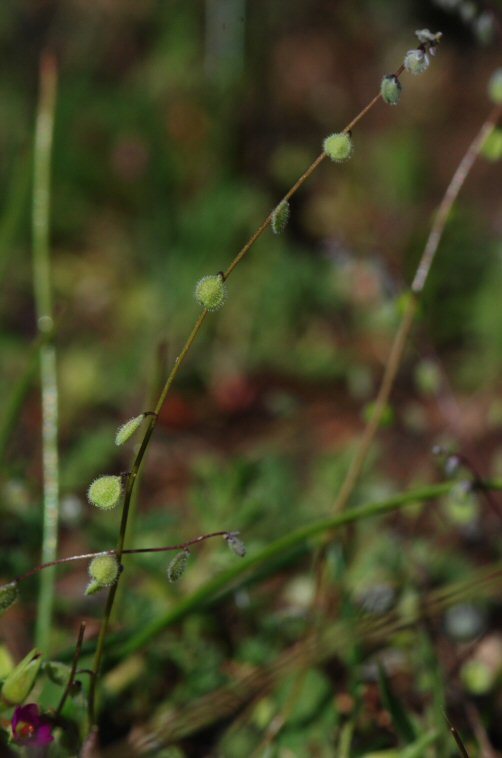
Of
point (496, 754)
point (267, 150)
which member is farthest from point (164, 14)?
point (496, 754)

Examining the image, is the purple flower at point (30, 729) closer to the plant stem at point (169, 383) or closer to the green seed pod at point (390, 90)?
the plant stem at point (169, 383)

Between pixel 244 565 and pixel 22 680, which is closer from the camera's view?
pixel 22 680

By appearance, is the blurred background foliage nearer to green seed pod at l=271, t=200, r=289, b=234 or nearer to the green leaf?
the green leaf

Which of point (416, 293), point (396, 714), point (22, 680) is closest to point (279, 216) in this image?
point (416, 293)

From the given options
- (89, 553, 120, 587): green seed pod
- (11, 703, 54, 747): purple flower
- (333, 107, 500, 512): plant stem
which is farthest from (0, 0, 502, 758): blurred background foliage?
(89, 553, 120, 587): green seed pod

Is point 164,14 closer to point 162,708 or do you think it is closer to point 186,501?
point 186,501

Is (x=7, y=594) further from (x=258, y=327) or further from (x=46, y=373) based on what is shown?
(x=258, y=327)

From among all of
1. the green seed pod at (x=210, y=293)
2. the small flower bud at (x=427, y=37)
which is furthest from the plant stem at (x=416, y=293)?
the green seed pod at (x=210, y=293)
